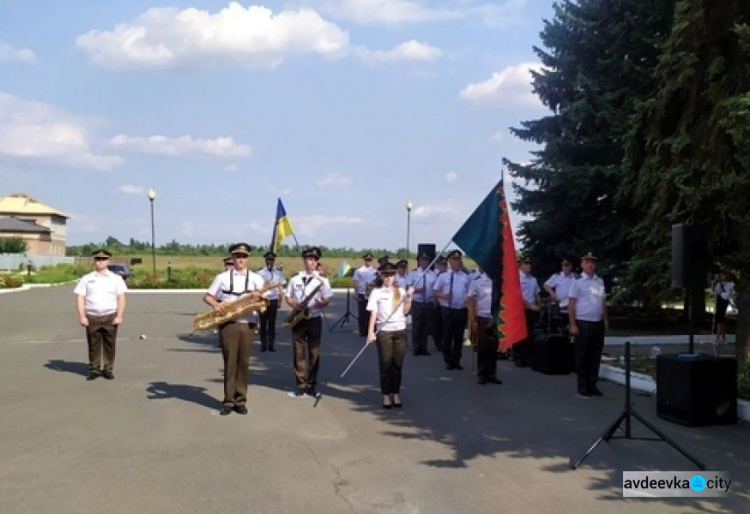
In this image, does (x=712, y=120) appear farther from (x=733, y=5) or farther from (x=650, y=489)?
(x=650, y=489)

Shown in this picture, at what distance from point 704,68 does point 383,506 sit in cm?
1031

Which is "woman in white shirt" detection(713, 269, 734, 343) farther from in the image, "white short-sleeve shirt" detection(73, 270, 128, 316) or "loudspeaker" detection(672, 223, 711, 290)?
"white short-sleeve shirt" detection(73, 270, 128, 316)

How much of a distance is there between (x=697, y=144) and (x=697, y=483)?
7.76 m

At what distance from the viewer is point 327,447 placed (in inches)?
277

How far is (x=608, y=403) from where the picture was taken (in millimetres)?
9375

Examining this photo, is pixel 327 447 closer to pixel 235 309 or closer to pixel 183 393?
pixel 235 309

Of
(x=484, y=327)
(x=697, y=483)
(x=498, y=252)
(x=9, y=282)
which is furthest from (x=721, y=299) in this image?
(x=9, y=282)

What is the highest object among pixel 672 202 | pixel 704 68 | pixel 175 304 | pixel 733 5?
pixel 733 5

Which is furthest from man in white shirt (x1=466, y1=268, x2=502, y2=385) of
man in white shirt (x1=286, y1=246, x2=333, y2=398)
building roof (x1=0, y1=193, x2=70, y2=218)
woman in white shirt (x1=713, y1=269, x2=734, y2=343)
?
building roof (x1=0, y1=193, x2=70, y2=218)

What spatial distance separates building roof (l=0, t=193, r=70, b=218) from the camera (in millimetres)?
103125

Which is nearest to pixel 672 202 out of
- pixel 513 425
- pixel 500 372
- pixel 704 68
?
pixel 704 68

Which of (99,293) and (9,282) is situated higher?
(99,293)

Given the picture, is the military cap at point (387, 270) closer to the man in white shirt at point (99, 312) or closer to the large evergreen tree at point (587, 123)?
the man in white shirt at point (99, 312)

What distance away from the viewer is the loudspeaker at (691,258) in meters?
7.78
